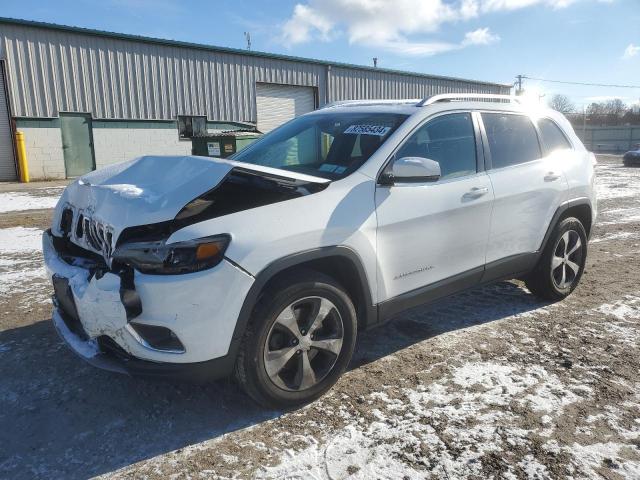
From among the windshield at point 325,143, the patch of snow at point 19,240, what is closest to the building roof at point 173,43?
the patch of snow at point 19,240

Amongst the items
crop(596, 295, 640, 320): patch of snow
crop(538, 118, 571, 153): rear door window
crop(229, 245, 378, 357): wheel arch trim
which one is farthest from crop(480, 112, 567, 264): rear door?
crop(229, 245, 378, 357): wheel arch trim

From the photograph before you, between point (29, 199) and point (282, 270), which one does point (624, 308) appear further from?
point (29, 199)

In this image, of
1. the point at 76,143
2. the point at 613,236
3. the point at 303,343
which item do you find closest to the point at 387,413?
the point at 303,343

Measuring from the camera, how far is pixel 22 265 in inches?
222

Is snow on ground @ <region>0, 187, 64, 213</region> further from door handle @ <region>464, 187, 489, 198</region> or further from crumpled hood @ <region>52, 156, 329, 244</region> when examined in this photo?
door handle @ <region>464, 187, 489, 198</region>

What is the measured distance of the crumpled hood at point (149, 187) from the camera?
2525 millimetres

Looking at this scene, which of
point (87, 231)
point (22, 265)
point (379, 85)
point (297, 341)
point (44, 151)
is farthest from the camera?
point (379, 85)

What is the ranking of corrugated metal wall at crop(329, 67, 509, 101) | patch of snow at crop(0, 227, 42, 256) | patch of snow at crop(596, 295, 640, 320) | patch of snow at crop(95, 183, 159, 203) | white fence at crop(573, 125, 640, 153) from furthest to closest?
white fence at crop(573, 125, 640, 153), corrugated metal wall at crop(329, 67, 509, 101), patch of snow at crop(0, 227, 42, 256), patch of snow at crop(596, 295, 640, 320), patch of snow at crop(95, 183, 159, 203)

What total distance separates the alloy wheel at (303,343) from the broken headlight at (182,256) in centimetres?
51

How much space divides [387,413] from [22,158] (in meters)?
17.2

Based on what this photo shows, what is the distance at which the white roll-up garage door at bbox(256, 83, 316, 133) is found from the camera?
71.0ft

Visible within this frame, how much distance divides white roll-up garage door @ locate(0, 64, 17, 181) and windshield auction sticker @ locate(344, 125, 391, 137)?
16.3m

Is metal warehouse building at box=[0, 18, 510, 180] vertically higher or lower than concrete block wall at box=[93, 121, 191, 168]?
higher

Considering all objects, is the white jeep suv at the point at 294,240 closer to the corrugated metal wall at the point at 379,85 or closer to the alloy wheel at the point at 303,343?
the alloy wheel at the point at 303,343
